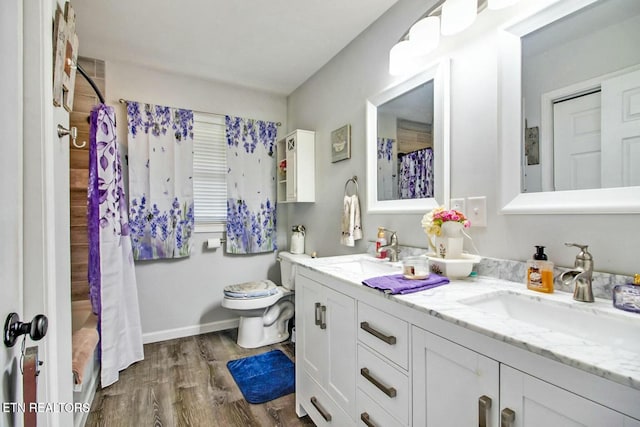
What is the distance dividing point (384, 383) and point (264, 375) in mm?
1313

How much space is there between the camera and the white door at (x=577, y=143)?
3.29ft

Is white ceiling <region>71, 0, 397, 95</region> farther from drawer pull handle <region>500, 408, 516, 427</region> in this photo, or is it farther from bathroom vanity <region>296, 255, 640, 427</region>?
drawer pull handle <region>500, 408, 516, 427</region>

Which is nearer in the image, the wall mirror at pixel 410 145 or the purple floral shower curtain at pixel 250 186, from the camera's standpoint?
the wall mirror at pixel 410 145

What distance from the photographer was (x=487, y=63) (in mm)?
1290

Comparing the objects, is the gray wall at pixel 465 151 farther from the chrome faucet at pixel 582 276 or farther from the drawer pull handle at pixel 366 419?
the drawer pull handle at pixel 366 419

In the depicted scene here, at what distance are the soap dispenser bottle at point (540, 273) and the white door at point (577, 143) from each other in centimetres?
26

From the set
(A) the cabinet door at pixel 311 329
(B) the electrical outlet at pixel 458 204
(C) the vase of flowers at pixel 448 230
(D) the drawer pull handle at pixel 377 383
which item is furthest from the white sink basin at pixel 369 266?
(D) the drawer pull handle at pixel 377 383

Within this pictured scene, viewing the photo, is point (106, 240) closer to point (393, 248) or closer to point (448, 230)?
point (393, 248)

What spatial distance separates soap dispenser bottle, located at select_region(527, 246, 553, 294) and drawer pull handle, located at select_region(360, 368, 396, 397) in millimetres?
615

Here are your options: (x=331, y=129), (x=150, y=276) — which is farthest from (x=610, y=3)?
(x=150, y=276)

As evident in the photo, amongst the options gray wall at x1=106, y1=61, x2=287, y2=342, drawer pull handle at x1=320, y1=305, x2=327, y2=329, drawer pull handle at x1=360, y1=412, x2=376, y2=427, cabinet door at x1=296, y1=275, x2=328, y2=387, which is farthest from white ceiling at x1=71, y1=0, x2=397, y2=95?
drawer pull handle at x1=360, y1=412, x2=376, y2=427

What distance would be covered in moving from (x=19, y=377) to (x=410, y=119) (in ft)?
6.06

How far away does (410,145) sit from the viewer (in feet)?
5.66

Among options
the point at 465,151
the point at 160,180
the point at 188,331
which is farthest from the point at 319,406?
the point at 160,180
